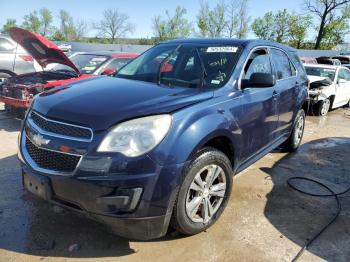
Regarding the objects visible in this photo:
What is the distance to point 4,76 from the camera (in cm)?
868

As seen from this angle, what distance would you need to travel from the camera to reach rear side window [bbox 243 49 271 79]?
3.82m

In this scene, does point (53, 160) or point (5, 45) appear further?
point (5, 45)

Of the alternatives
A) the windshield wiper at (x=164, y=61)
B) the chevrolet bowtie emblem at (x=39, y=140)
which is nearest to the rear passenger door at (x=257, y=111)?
the windshield wiper at (x=164, y=61)

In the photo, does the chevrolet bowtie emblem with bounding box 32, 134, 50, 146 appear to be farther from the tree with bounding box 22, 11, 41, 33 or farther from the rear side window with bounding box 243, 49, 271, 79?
the tree with bounding box 22, 11, 41, 33

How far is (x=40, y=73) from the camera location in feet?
23.5

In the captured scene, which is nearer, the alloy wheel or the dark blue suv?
the dark blue suv

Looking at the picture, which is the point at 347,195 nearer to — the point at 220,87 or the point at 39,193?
the point at 220,87

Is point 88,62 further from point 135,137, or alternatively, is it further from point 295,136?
point 135,137

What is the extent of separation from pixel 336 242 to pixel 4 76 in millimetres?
8261

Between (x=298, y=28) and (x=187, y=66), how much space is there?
150 feet

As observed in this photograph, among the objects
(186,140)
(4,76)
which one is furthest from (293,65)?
(4,76)

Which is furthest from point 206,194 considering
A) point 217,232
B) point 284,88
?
point 284,88

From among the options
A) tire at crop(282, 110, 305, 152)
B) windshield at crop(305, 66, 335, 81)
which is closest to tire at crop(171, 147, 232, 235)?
tire at crop(282, 110, 305, 152)

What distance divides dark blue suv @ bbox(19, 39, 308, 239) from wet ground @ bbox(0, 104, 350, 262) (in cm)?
23
